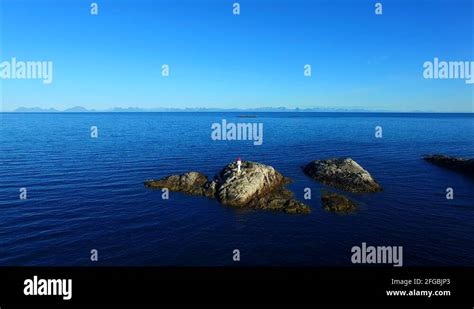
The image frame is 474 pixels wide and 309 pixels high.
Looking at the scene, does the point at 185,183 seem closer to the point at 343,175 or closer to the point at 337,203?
the point at 337,203

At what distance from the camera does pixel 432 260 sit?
72.7 feet

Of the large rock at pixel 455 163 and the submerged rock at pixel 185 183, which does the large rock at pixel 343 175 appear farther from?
the large rock at pixel 455 163

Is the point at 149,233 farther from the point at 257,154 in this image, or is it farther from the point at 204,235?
the point at 257,154

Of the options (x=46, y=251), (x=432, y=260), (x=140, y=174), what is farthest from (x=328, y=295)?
(x=140, y=174)

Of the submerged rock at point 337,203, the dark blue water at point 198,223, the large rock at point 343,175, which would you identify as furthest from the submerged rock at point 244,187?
the large rock at point 343,175

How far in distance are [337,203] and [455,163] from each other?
1232 inches

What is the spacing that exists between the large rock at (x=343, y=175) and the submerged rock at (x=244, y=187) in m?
5.20

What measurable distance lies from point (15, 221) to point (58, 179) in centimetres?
1358

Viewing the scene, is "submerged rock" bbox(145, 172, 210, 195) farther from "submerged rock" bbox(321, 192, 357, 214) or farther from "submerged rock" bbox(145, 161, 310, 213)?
"submerged rock" bbox(321, 192, 357, 214)

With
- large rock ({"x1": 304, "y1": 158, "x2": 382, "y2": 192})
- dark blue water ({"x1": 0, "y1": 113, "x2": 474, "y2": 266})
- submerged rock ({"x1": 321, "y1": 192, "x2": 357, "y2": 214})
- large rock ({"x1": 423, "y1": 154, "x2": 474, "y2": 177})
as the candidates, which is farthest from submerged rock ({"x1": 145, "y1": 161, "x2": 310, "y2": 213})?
large rock ({"x1": 423, "y1": 154, "x2": 474, "y2": 177})

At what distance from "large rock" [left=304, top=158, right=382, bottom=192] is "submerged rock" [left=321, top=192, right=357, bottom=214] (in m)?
4.72

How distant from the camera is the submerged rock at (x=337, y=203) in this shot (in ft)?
103

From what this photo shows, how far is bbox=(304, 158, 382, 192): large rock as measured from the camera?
3795 cm

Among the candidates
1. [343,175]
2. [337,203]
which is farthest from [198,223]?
[343,175]
